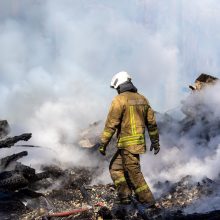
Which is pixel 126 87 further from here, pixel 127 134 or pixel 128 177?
pixel 128 177

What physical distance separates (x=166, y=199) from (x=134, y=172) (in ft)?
4.73

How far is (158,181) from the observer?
1013cm

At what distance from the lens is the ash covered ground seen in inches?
255

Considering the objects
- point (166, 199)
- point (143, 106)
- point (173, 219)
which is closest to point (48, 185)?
point (166, 199)

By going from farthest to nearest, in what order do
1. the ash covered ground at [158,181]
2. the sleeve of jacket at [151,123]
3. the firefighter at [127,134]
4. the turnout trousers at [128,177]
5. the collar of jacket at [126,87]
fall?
1. the sleeve of jacket at [151,123]
2. the collar of jacket at [126,87]
3. the firefighter at [127,134]
4. the turnout trousers at [128,177]
5. the ash covered ground at [158,181]

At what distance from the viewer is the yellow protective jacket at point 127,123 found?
23.2 ft

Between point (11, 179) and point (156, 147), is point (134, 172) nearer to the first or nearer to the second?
point (156, 147)

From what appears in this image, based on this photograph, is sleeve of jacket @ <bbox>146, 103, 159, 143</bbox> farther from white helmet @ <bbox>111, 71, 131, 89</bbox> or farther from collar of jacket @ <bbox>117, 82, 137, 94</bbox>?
white helmet @ <bbox>111, 71, 131, 89</bbox>

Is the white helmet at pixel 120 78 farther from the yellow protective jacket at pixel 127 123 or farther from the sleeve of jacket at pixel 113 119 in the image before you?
the sleeve of jacket at pixel 113 119

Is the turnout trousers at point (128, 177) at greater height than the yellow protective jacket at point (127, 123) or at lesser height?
lesser

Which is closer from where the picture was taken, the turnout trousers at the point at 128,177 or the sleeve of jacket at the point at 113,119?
the turnout trousers at the point at 128,177

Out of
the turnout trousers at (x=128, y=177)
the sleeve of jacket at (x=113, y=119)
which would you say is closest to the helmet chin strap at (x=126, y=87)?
the sleeve of jacket at (x=113, y=119)

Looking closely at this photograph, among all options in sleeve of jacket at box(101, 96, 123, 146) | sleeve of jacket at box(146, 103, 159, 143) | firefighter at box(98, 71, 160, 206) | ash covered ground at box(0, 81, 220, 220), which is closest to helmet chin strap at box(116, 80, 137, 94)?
firefighter at box(98, 71, 160, 206)

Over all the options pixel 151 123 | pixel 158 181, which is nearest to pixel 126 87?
pixel 151 123
